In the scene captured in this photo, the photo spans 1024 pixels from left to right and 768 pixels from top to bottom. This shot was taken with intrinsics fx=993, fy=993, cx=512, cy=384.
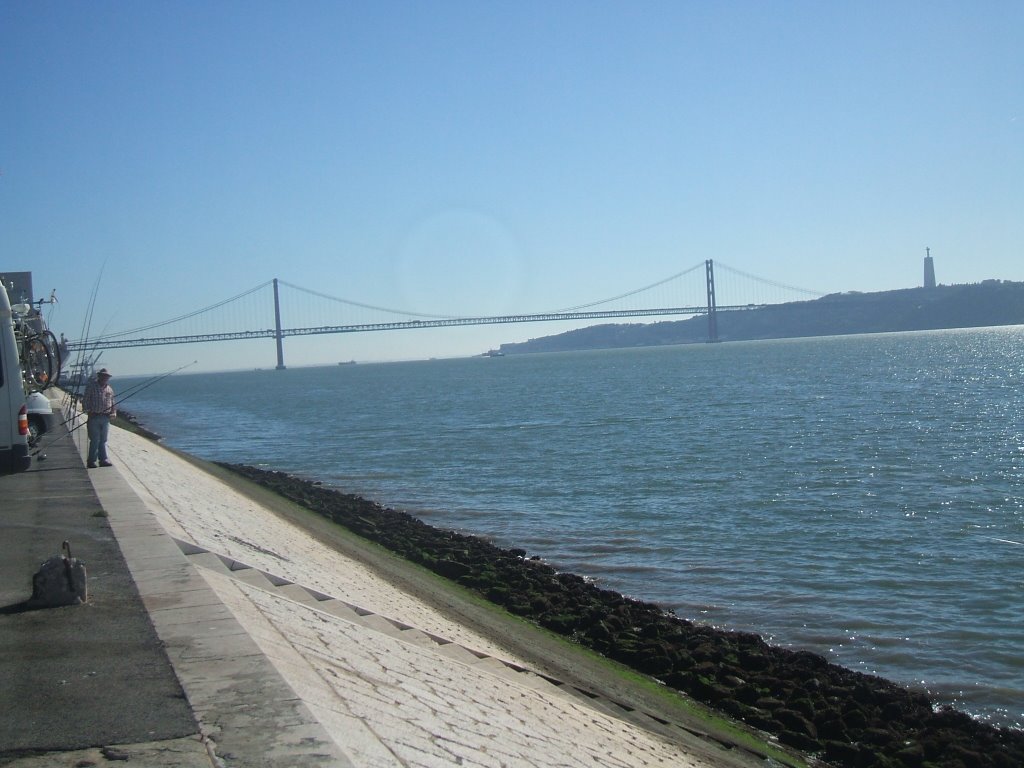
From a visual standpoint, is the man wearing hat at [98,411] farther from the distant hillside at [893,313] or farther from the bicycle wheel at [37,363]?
the distant hillside at [893,313]

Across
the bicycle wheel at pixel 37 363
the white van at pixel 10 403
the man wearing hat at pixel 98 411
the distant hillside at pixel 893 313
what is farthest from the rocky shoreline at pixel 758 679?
the distant hillside at pixel 893 313

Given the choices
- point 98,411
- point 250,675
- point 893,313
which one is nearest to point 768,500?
point 98,411

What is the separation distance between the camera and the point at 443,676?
5.79 metres

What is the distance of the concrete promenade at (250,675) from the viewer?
379 cm

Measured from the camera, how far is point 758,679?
816 cm

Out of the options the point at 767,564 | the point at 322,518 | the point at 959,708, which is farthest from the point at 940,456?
the point at 959,708

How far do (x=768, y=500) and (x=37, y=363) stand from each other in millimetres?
11783

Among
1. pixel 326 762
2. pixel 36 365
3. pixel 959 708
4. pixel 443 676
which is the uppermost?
pixel 36 365

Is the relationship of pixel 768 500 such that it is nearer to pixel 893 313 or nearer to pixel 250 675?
pixel 250 675

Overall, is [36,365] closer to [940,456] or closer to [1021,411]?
[940,456]

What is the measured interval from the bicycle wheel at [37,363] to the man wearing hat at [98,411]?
608 mm

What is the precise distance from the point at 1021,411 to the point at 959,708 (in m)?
28.9

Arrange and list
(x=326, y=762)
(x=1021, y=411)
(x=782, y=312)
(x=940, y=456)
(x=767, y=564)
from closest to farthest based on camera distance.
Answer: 1. (x=326, y=762)
2. (x=767, y=564)
3. (x=940, y=456)
4. (x=1021, y=411)
5. (x=782, y=312)

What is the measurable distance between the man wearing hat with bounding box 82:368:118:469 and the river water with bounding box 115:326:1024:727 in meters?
5.84
